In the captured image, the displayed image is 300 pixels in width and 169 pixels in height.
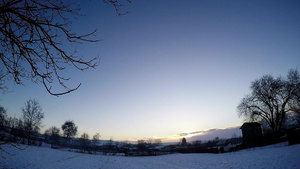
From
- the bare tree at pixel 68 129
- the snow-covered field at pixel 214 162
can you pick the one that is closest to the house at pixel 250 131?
the snow-covered field at pixel 214 162

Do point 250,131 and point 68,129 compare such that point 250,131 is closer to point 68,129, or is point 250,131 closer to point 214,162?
point 214,162

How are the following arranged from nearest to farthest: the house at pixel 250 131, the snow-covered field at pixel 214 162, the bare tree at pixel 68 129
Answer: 1. the snow-covered field at pixel 214 162
2. the house at pixel 250 131
3. the bare tree at pixel 68 129

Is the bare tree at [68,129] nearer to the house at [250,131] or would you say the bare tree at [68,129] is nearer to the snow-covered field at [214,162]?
the snow-covered field at [214,162]

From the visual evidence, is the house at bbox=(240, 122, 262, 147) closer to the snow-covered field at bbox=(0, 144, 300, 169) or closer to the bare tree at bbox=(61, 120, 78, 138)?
the snow-covered field at bbox=(0, 144, 300, 169)

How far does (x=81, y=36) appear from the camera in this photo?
6.67 feet

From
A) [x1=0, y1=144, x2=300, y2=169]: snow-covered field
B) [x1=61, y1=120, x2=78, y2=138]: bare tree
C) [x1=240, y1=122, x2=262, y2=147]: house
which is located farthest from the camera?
[x1=61, y1=120, x2=78, y2=138]: bare tree

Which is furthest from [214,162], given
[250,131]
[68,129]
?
[68,129]

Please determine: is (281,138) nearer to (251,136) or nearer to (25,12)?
(251,136)

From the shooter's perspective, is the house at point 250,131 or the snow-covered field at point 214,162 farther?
the house at point 250,131

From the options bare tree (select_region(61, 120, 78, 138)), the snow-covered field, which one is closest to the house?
the snow-covered field

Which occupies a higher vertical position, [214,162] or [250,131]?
[250,131]

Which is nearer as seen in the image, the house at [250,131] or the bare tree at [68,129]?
the house at [250,131]

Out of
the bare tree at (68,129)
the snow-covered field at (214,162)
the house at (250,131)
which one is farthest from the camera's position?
the bare tree at (68,129)

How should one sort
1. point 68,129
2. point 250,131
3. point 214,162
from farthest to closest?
point 68,129, point 250,131, point 214,162
